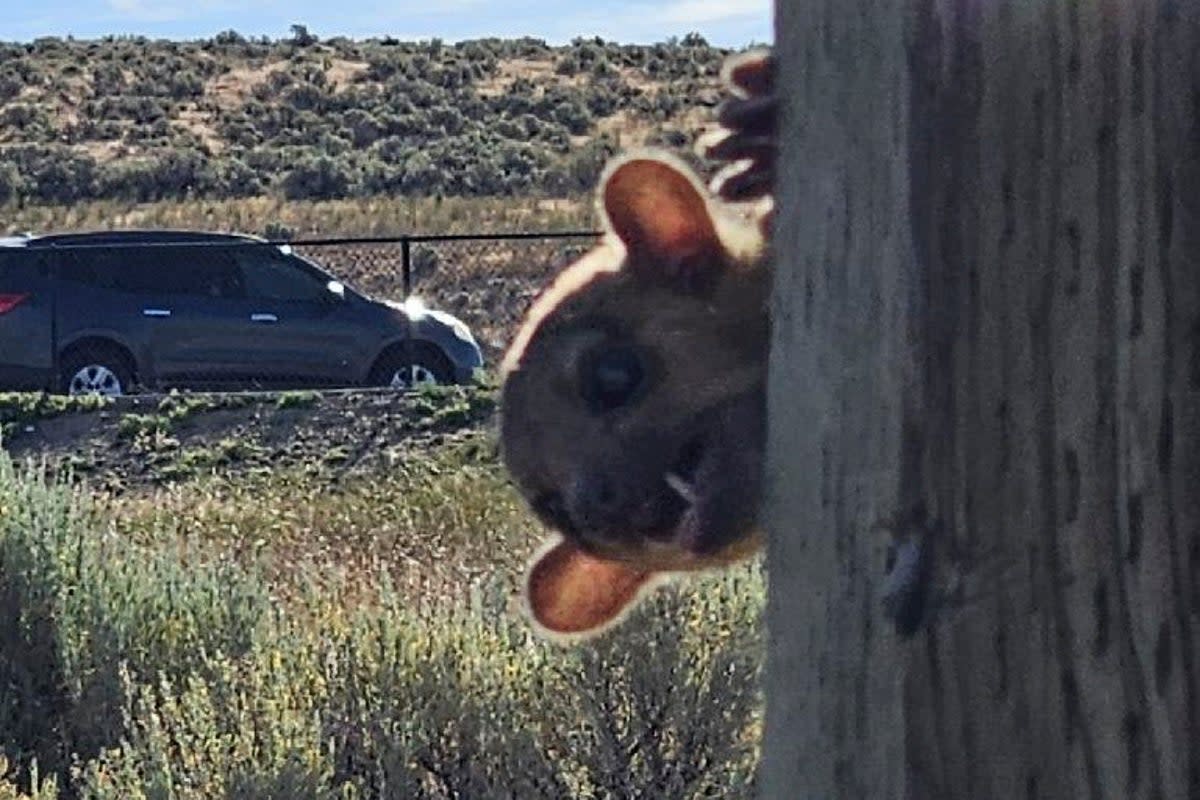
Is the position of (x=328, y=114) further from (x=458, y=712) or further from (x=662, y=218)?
(x=662, y=218)

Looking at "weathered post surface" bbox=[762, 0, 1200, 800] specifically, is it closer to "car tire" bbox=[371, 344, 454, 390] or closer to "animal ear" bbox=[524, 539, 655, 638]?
"animal ear" bbox=[524, 539, 655, 638]

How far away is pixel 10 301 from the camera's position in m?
23.2

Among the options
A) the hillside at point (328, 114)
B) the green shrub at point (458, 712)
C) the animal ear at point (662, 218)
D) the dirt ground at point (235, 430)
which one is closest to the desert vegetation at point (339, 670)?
the green shrub at point (458, 712)

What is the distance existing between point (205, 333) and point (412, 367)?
2.04 meters

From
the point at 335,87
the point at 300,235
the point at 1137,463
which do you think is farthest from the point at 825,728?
the point at 335,87

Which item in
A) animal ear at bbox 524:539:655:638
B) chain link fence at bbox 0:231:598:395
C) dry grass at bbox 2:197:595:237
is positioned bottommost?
animal ear at bbox 524:539:655:638

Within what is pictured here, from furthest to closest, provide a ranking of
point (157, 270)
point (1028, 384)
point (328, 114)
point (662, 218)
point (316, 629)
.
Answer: point (328, 114) → point (157, 270) → point (316, 629) → point (662, 218) → point (1028, 384)

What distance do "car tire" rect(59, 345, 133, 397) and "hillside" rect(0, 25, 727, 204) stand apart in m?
20.2

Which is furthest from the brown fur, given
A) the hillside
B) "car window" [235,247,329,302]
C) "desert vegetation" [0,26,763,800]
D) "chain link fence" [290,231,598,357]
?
the hillside

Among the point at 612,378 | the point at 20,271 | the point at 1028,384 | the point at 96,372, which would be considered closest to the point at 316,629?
the point at 612,378

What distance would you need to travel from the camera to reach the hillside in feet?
165

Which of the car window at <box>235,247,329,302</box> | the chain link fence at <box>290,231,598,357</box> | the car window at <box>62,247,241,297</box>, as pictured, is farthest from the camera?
the chain link fence at <box>290,231,598,357</box>

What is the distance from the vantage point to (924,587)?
72.5 inches

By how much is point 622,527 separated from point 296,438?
18.0 m
